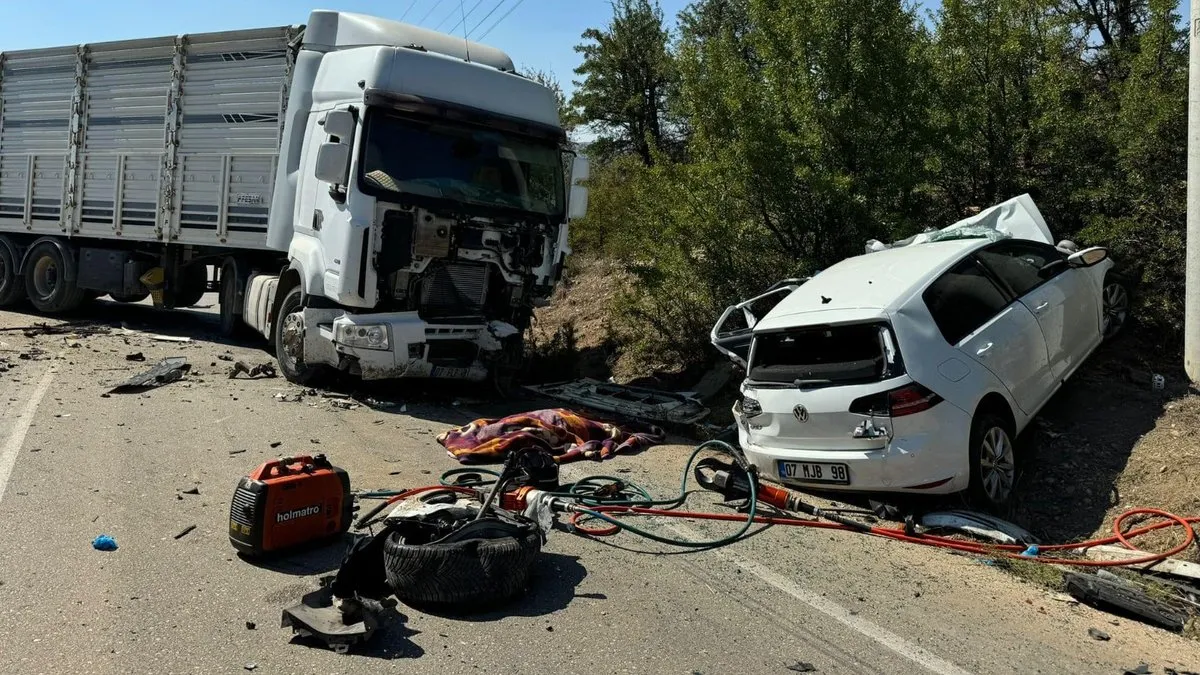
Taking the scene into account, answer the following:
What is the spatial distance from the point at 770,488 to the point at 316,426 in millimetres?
4315

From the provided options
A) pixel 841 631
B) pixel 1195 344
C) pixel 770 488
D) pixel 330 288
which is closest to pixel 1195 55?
pixel 1195 344

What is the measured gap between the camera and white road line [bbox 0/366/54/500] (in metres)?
6.00

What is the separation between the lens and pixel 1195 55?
7172mm

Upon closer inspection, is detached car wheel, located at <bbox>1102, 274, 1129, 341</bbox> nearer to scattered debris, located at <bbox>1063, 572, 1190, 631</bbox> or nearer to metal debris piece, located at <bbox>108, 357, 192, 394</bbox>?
scattered debris, located at <bbox>1063, 572, 1190, 631</bbox>

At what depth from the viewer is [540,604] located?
164 inches

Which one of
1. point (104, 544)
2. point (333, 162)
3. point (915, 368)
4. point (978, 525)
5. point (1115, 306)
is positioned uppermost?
point (333, 162)

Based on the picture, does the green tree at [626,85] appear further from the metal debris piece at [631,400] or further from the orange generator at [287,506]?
the orange generator at [287,506]

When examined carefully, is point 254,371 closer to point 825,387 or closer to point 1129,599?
point 825,387

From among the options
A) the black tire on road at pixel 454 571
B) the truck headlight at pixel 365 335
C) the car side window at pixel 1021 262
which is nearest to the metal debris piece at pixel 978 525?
the car side window at pixel 1021 262

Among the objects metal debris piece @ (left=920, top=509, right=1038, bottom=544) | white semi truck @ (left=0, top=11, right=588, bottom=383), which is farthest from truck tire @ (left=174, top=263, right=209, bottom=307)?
metal debris piece @ (left=920, top=509, right=1038, bottom=544)

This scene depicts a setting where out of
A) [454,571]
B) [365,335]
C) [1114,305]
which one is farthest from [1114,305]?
[365,335]

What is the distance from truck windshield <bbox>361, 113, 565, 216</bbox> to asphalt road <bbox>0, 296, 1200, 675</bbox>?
128 inches

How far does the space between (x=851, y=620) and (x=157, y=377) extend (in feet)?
27.7

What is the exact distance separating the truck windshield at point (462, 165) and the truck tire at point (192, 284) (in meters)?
6.22
